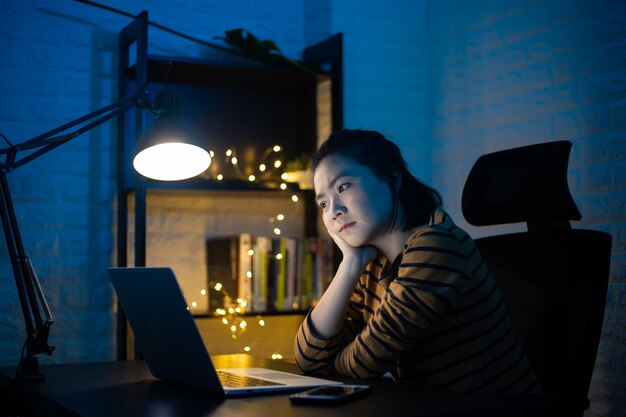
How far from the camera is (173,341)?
140cm

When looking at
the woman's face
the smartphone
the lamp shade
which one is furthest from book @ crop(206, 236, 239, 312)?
the smartphone

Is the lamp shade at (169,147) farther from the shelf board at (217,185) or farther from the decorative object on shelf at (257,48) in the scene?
the decorative object on shelf at (257,48)

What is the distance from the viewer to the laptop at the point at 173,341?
51.8 inches

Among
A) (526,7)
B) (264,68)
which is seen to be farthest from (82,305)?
(526,7)

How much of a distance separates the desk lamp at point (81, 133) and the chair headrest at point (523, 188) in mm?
645

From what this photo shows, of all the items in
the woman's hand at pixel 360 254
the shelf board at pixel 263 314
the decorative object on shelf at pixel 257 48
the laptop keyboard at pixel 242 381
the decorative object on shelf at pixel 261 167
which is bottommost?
the laptop keyboard at pixel 242 381

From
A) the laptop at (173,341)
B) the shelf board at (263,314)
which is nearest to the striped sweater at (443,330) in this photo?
the laptop at (173,341)

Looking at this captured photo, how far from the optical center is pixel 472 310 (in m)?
1.58

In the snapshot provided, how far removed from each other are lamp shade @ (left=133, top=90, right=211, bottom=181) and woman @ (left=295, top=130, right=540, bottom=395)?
11.9 inches

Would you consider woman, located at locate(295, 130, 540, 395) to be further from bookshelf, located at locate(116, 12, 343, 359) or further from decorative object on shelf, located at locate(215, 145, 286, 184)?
decorative object on shelf, located at locate(215, 145, 286, 184)

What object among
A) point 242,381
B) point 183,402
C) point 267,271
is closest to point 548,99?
point 267,271

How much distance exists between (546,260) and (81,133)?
1.08 m

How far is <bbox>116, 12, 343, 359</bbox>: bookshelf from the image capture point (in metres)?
2.83

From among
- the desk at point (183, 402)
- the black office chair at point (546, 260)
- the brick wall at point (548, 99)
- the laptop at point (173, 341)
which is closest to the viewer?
the desk at point (183, 402)
